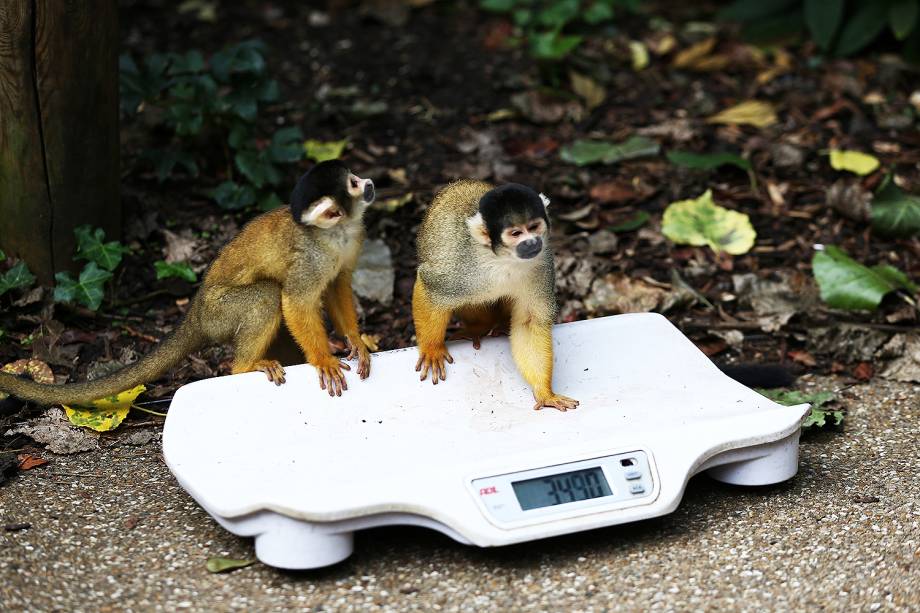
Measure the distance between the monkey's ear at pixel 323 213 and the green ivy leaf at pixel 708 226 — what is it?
6.57 ft

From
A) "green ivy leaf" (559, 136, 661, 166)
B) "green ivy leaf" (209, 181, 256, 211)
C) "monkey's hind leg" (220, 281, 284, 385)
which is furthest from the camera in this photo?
"green ivy leaf" (559, 136, 661, 166)

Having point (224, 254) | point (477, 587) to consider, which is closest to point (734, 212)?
point (224, 254)

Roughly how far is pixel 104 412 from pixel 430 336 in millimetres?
1100

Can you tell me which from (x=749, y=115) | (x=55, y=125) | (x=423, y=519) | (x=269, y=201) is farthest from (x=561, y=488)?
(x=749, y=115)

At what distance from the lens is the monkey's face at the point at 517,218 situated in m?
2.88

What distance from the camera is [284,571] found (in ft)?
9.00

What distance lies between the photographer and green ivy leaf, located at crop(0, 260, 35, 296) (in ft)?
12.7

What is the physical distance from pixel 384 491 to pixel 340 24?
435 centimetres

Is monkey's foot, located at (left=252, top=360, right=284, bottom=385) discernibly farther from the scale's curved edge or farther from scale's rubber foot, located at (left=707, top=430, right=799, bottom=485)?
scale's rubber foot, located at (left=707, top=430, right=799, bottom=485)

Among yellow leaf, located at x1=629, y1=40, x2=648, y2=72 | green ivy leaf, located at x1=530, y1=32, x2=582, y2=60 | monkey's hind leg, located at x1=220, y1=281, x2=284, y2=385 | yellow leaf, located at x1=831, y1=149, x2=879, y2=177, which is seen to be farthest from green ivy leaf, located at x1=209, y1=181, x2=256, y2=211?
yellow leaf, located at x1=831, y1=149, x2=879, y2=177

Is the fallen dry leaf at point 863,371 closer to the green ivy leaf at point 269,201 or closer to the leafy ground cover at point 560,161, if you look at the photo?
the leafy ground cover at point 560,161

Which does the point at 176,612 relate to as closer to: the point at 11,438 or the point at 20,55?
the point at 11,438

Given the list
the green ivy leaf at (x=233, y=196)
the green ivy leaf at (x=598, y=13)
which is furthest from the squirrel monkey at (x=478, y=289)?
the green ivy leaf at (x=598, y=13)

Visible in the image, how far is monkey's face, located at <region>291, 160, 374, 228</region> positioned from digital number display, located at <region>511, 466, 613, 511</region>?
3.08ft
